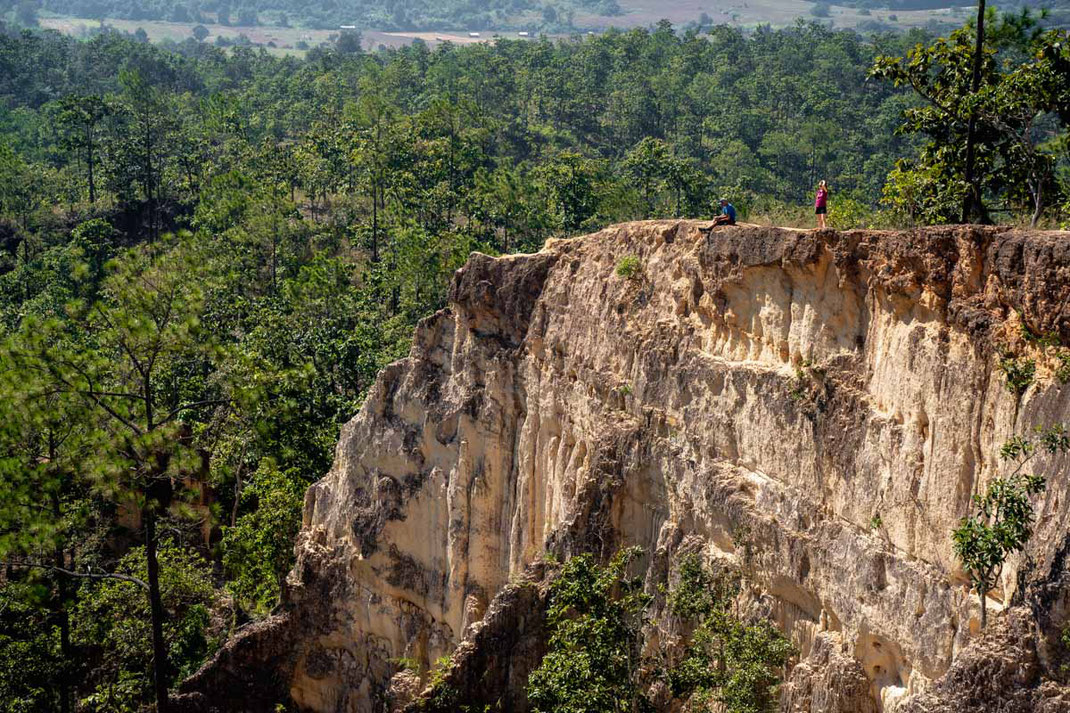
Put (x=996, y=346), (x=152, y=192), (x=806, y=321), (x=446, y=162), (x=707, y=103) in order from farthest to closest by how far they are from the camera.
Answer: (x=707, y=103), (x=152, y=192), (x=446, y=162), (x=806, y=321), (x=996, y=346)

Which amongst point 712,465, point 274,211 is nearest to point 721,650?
point 712,465

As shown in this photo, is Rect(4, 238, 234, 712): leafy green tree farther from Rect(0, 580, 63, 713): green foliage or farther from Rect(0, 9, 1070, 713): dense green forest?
Rect(0, 580, 63, 713): green foliage

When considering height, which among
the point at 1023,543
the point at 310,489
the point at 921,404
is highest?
the point at 921,404

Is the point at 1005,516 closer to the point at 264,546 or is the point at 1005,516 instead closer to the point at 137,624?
the point at 264,546

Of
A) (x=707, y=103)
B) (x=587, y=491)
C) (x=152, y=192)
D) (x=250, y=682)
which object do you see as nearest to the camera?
(x=587, y=491)

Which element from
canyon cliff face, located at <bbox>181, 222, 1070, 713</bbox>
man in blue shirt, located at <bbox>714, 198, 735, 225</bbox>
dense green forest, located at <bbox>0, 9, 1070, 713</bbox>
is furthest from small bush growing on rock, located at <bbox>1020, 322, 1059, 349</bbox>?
man in blue shirt, located at <bbox>714, 198, 735, 225</bbox>

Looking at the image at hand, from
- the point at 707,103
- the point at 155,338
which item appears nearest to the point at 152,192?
the point at 707,103

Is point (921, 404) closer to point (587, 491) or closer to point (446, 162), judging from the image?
point (587, 491)

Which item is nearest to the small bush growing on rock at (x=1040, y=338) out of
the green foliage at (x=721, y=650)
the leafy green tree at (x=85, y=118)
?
the green foliage at (x=721, y=650)
